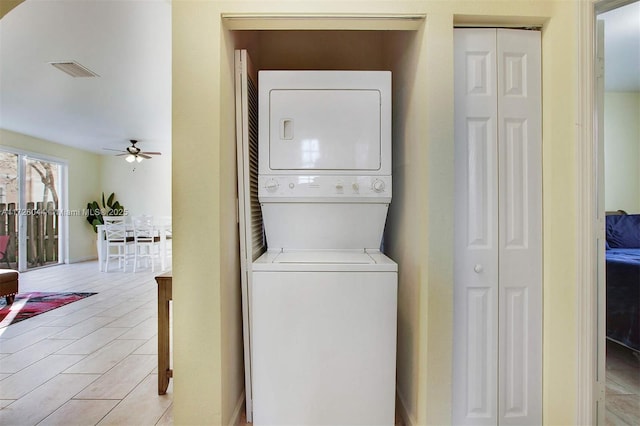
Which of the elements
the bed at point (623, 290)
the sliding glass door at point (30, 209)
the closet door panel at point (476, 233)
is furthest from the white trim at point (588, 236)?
the sliding glass door at point (30, 209)

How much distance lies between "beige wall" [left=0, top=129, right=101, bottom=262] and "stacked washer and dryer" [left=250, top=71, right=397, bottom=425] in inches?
279

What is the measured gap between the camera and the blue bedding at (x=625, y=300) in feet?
6.35

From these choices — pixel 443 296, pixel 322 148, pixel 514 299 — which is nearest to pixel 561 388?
pixel 514 299

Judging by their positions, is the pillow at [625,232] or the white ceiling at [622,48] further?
the pillow at [625,232]

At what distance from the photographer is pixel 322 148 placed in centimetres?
168

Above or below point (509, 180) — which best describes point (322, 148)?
above

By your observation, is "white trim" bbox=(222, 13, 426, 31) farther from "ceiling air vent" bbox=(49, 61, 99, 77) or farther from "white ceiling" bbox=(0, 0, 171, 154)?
"ceiling air vent" bbox=(49, 61, 99, 77)

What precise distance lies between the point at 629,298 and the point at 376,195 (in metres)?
1.86

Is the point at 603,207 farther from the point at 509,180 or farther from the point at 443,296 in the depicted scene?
the point at 443,296

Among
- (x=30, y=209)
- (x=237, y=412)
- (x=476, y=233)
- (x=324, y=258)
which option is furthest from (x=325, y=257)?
(x=30, y=209)

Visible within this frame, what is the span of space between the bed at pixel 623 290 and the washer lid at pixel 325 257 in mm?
1454

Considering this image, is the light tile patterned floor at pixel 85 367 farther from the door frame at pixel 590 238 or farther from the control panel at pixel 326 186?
the door frame at pixel 590 238

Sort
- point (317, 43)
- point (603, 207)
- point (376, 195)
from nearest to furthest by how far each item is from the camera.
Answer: point (603, 207) → point (376, 195) → point (317, 43)

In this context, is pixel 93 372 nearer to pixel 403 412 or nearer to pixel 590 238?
pixel 403 412
